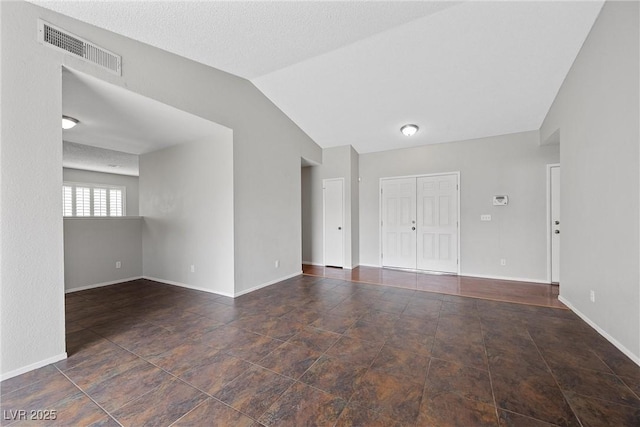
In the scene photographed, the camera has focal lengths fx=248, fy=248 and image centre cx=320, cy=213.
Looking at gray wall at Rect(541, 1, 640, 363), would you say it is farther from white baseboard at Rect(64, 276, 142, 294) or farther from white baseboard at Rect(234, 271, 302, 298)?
white baseboard at Rect(64, 276, 142, 294)

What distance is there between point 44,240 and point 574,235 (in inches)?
214

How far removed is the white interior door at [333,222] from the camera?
18.7 ft

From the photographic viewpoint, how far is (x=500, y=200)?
4648mm

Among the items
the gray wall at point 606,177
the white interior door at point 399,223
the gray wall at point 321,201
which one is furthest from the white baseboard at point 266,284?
the gray wall at point 606,177

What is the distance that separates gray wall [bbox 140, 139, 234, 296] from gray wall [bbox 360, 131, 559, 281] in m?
3.97

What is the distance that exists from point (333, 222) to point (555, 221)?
160 inches

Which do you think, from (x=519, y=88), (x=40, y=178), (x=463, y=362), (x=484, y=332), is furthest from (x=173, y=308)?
(x=519, y=88)

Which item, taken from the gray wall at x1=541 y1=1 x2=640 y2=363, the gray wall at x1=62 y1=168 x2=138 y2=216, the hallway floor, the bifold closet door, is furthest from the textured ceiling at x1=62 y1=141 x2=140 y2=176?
the gray wall at x1=541 y1=1 x2=640 y2=363

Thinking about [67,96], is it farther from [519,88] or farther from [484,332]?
[519,88]

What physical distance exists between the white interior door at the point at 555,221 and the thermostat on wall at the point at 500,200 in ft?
2.10

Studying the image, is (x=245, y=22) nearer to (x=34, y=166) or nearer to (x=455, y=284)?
(x=34, y=166)

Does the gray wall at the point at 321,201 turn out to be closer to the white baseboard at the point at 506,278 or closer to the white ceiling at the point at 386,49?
the white ceiling at the point at 386,49

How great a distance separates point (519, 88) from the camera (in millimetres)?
3480

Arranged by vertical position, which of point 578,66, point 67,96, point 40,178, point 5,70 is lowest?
point 40,178
